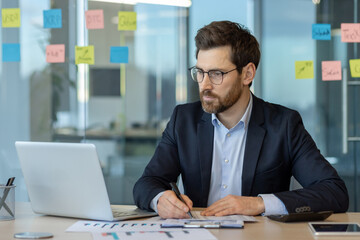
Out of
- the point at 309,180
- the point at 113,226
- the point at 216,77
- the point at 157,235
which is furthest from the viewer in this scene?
the point at 216,77

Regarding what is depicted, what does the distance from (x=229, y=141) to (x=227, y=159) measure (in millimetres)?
70

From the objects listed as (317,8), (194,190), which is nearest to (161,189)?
(194,190)

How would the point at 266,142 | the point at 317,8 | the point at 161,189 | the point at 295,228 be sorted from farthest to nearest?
the point at 317,8, the point at 266,142, the point at 161,189, the point at 295,228

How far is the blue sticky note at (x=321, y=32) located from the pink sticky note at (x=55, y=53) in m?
1.71

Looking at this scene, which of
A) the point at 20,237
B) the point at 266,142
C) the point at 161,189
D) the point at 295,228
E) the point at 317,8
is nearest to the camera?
the point at 20,237

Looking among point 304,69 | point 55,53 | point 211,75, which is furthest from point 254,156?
point 55,53

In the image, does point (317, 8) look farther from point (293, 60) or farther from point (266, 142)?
point (266, 142)

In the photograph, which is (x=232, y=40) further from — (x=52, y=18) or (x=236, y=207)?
(x=52, y=18)

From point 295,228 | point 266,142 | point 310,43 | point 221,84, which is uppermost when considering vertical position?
point 310,43

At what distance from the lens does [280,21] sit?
3.87 metres

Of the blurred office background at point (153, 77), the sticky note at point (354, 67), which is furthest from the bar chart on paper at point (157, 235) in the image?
the sticky note at point (354, 67)

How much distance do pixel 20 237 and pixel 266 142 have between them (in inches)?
39.2

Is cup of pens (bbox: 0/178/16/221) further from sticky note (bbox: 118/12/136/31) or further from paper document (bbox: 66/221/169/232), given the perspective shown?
sticky note (bbox: 118/12/136/31)

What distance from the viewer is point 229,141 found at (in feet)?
7.20
